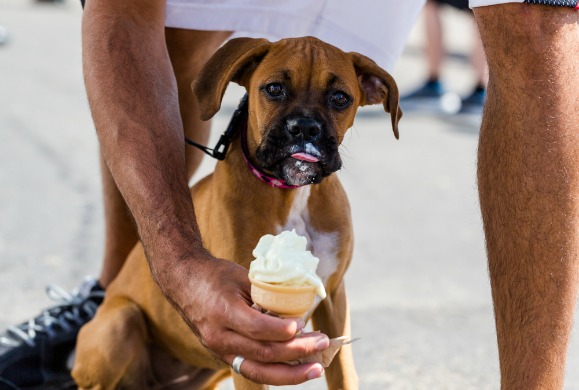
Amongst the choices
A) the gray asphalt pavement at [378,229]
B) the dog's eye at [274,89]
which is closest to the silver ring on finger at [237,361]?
the dog's eye at [274,89]

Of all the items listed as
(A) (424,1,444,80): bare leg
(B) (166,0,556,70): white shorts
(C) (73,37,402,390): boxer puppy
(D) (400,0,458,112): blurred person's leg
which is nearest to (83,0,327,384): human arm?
(C) (73,37,402,390): boxer puppy

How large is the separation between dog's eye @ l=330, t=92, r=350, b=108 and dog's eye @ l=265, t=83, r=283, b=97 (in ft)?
0.51

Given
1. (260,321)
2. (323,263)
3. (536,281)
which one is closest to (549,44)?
(536,281)

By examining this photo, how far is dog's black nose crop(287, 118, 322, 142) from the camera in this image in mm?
2627

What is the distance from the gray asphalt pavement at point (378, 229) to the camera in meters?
3.83

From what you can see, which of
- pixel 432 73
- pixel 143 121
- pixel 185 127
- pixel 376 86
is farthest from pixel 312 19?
pixel 432 73

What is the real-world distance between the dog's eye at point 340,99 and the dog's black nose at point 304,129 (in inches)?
8.3

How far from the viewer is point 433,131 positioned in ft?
26.3

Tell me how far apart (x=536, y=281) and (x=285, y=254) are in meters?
0.83

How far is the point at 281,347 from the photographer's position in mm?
1859

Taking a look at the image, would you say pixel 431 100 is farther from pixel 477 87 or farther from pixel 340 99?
pixel 340 99

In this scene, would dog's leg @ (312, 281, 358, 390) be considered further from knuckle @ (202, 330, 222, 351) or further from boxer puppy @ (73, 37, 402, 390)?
knuckle @ (202, 330, 222, 351)

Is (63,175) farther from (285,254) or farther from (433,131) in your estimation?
(285,254)

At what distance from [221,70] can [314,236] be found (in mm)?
553
